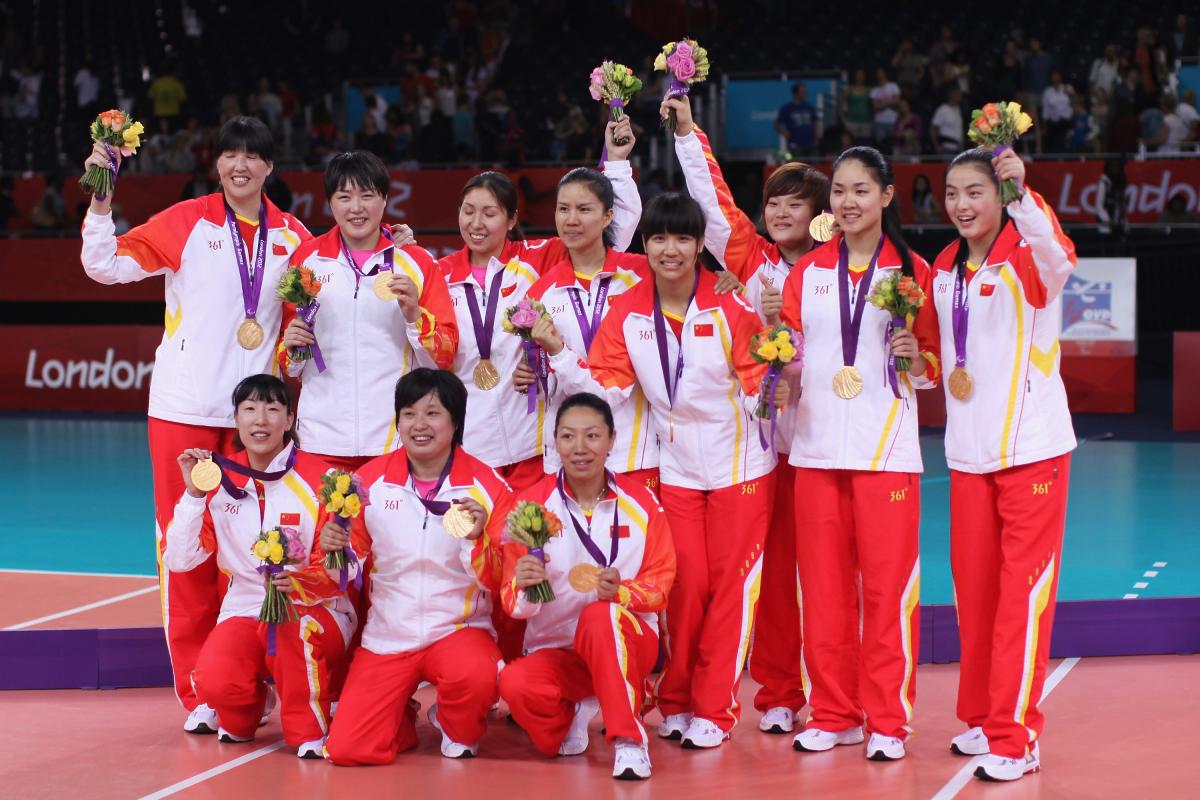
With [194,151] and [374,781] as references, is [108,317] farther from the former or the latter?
[374,781]

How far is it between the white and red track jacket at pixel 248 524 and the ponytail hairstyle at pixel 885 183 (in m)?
2.38

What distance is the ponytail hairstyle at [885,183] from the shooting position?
18.3 feet

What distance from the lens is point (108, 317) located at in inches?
688

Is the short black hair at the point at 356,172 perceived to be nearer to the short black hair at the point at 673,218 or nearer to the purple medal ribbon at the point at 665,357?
the short black hair at the point at 673,218

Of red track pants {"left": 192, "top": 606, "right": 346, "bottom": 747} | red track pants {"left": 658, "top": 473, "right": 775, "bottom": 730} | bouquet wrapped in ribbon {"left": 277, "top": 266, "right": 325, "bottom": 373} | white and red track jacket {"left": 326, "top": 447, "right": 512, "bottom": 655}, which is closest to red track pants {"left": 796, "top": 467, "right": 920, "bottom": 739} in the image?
red track pants {"left": 658, "top": 473, "right": 775, "bottom": 730}

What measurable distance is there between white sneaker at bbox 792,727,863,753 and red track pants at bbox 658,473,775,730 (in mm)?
276

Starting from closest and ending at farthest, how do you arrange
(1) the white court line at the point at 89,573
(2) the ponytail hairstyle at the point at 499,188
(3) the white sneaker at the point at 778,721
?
(3) the white sneaker at the point at 778,721 → (2) the ponytail hairstyle at the point at 499,188 → (1) the white court line at the point at 89,573

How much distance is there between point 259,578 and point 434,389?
1090mm

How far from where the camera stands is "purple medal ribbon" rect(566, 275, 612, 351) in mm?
6059

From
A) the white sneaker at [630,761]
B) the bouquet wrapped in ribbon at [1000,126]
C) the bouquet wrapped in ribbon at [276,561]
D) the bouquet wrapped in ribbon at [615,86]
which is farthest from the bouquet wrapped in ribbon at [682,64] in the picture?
the white sneaker at [630,761]

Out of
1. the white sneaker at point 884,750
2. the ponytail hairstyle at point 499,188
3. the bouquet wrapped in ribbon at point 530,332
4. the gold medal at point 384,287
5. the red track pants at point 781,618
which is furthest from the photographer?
the ponytail hairstyle at point 499,188

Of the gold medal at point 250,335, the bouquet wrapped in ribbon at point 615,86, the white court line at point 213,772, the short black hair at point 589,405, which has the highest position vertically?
the bouquet wrapped in ribbon at point 615,86

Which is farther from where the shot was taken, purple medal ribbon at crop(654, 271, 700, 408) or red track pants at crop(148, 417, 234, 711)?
red track pants at crop(148, 417, 234, 711)

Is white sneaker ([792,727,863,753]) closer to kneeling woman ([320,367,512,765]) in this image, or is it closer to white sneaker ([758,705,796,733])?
white sneaker ([758,705,796,733])
